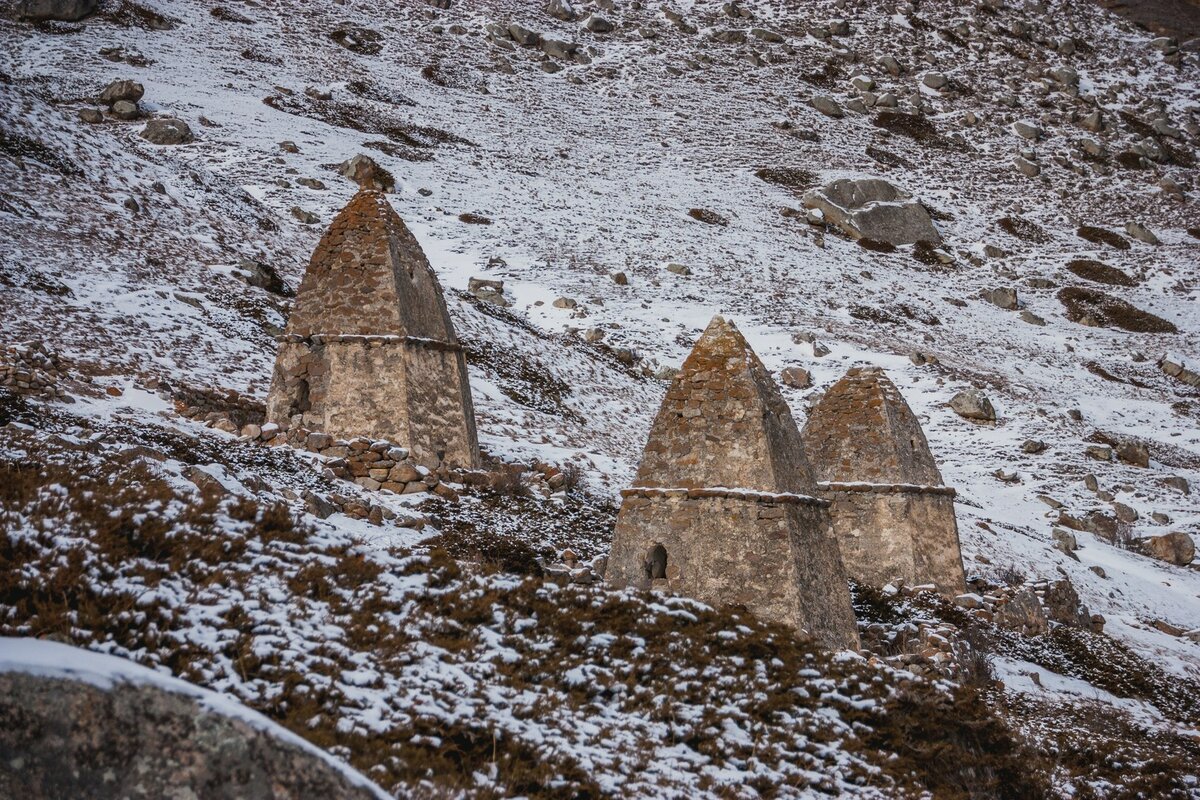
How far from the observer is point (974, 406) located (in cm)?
3088

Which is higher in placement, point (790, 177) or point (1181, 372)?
point (790, 177)

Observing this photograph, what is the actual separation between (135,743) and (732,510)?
751 centimetres

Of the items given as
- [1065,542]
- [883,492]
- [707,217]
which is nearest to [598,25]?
[707,217]

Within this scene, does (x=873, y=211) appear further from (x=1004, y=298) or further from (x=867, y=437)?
(x=867, y=437)

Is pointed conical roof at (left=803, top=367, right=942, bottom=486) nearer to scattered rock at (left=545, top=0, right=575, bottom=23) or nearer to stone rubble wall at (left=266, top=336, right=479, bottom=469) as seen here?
stone rubble wall at (left=266, top=336, right=479, bottom=469)

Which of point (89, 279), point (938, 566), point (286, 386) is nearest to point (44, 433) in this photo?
point (286, 386)

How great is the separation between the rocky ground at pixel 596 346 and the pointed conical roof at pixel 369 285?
225 cm

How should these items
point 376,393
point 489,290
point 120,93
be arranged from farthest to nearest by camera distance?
point 120,93
point 489,290
point 376,393

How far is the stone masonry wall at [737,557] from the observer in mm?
9898

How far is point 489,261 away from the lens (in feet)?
117

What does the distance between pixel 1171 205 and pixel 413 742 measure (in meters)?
61.3

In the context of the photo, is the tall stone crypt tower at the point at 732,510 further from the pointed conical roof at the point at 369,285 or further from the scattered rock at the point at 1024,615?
the scattered rock at the point at 1024,615

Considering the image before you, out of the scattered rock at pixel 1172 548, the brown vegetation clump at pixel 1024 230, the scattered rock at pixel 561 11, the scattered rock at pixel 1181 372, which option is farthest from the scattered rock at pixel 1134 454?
the scattered rock at pixel 561 11

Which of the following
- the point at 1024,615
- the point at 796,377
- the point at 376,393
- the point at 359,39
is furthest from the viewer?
the point at 359,39
